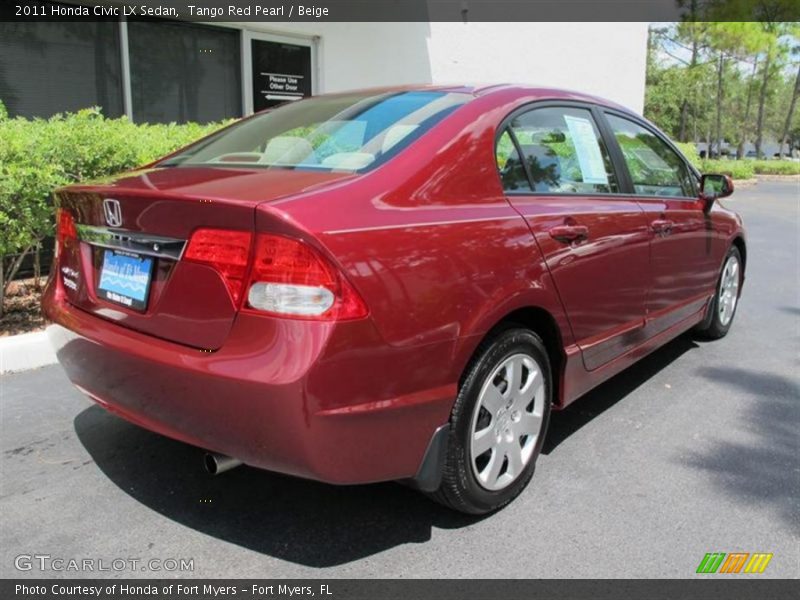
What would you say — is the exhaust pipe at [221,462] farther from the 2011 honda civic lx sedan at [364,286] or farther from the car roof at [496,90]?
the car roof at [496,90]

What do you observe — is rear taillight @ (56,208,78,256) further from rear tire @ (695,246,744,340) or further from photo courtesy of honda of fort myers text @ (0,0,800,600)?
rear tire @ (695,246,744,340)

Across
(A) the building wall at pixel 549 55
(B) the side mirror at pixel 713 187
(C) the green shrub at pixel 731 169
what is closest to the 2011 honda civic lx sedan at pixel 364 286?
(B) the side mirror at pixel 713 187

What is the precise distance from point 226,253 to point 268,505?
3.89 ft

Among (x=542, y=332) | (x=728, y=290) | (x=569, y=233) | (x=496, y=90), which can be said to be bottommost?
(x=728, y=290)

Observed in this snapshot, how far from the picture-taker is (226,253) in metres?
2.22

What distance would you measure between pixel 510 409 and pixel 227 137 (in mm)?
1851

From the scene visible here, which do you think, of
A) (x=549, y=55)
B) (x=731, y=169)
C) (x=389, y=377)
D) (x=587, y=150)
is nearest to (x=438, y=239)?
(x=389, y=377)

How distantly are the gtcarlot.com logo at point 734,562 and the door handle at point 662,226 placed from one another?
68.8 inches

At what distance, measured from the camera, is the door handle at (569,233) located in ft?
9.72

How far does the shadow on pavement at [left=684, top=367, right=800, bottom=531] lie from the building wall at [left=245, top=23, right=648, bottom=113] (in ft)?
15.0

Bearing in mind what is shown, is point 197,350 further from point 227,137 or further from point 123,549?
point 227,137

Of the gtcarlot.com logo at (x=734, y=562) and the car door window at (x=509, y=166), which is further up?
the car door window at (x=509, y=166)

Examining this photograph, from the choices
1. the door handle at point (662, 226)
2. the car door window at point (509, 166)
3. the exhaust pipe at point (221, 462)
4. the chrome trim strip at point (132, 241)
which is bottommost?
the exhaust pipe at point (221, 462)

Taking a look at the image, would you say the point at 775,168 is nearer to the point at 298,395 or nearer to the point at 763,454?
the point at 763,454
